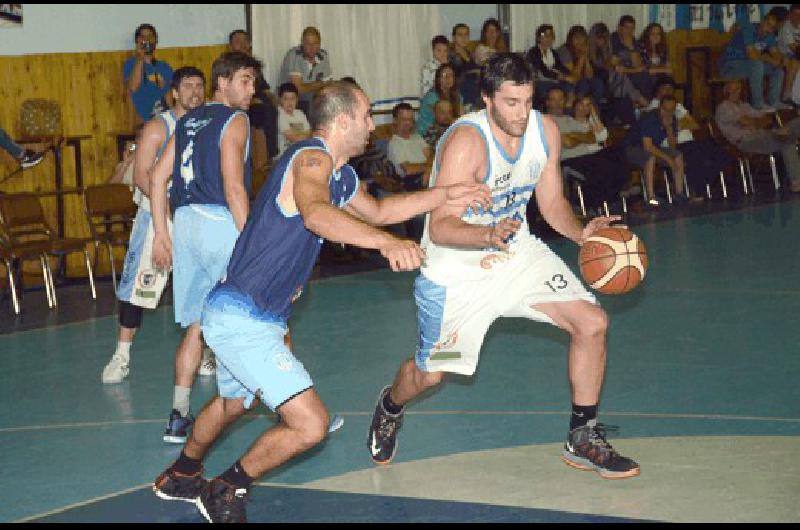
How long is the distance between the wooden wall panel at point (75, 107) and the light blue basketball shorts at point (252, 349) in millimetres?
9402

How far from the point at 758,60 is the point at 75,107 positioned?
36.3 feet

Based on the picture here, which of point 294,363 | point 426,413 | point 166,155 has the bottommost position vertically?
point 426,413

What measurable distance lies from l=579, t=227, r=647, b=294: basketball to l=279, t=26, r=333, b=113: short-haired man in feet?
33.8

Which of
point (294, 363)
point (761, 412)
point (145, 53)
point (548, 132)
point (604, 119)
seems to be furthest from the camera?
point (604, 119)

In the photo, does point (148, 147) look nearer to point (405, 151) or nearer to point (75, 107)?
point (75, 107)

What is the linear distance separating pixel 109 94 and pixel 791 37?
11470 millimetres

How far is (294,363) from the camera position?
5801 mm

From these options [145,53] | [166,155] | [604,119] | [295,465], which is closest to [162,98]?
[145,53]

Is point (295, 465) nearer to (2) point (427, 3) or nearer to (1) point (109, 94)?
(1) point (109, 94)

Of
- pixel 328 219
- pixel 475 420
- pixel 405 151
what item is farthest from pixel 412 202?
pixel 405 151

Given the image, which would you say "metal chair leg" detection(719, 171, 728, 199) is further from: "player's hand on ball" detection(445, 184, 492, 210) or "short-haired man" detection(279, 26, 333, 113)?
"player's hand on ball" detection(445, 184, 492, 210)

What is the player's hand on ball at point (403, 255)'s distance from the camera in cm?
514

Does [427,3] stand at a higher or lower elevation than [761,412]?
higher

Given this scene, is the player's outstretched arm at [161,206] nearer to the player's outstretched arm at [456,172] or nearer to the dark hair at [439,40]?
the player's outstretched arm at [456,172]
